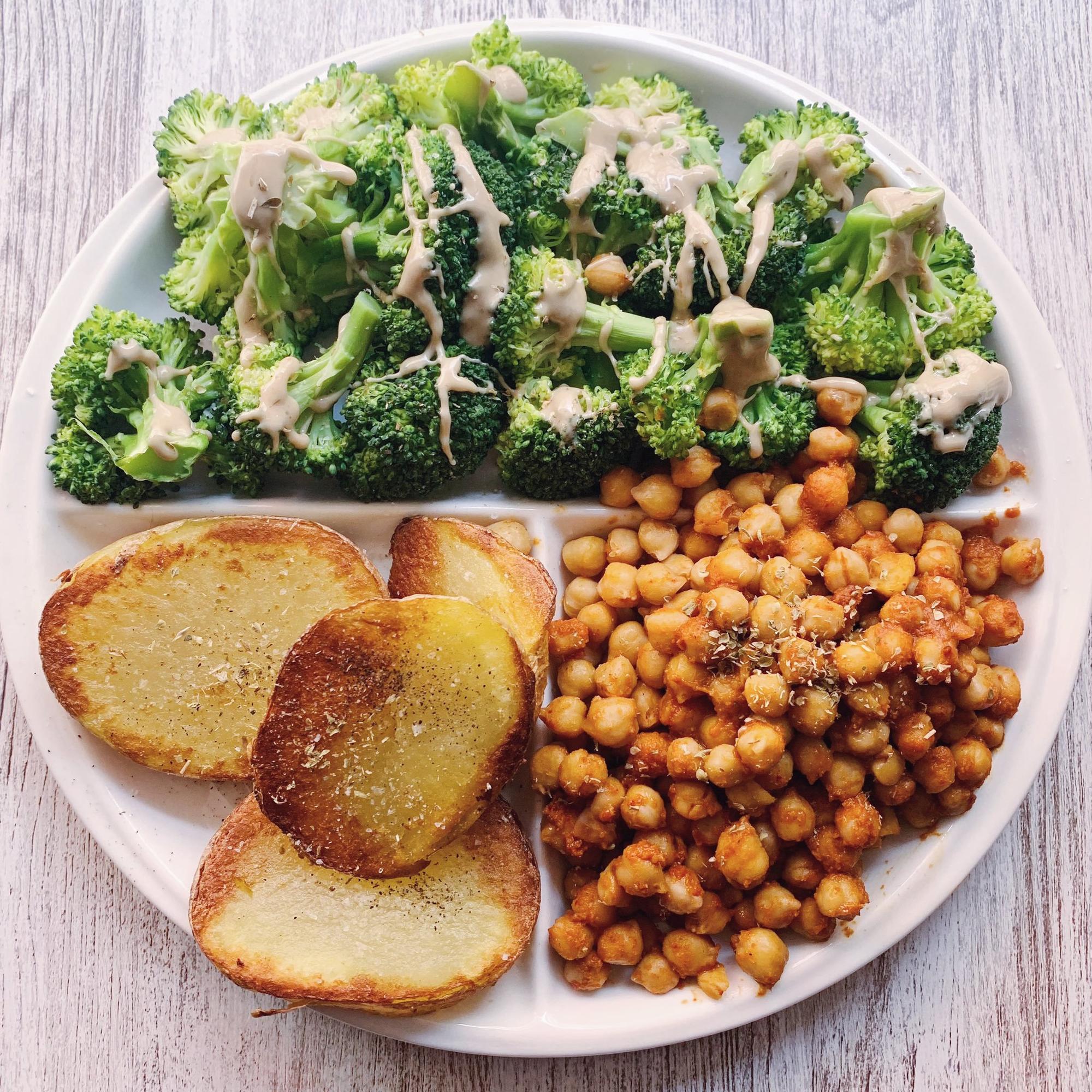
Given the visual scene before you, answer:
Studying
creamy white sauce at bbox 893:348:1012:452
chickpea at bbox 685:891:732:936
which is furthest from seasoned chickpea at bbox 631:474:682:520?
chickpea at bbox 685:891:732:936

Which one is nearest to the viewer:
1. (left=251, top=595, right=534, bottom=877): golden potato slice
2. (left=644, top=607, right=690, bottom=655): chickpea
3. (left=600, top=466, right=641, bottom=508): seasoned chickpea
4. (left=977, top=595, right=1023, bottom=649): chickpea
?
(left=251, top=595, right=534, bottom=877): golden potato slice

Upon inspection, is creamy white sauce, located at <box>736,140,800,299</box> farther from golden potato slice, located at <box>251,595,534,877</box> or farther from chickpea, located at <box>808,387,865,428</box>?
golden potato slice, located at <box>251,595,534,877</box>

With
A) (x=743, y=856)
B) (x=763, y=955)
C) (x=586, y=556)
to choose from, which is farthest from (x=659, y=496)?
(x=763, y=955)

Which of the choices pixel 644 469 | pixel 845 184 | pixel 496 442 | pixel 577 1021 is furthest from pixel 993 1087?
pixel 845 184

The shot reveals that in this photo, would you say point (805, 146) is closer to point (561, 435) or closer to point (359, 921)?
point (561, 435)

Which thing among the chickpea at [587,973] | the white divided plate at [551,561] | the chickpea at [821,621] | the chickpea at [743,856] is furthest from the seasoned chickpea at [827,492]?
the chickpea at [587,973]

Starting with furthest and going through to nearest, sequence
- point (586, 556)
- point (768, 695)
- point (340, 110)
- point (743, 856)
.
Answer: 1. point (586, 556)
2. point (340, 110)
3. point (743, 856)
4. point (768, 695)

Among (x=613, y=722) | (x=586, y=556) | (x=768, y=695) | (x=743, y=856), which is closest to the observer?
(x=768, y=695)
